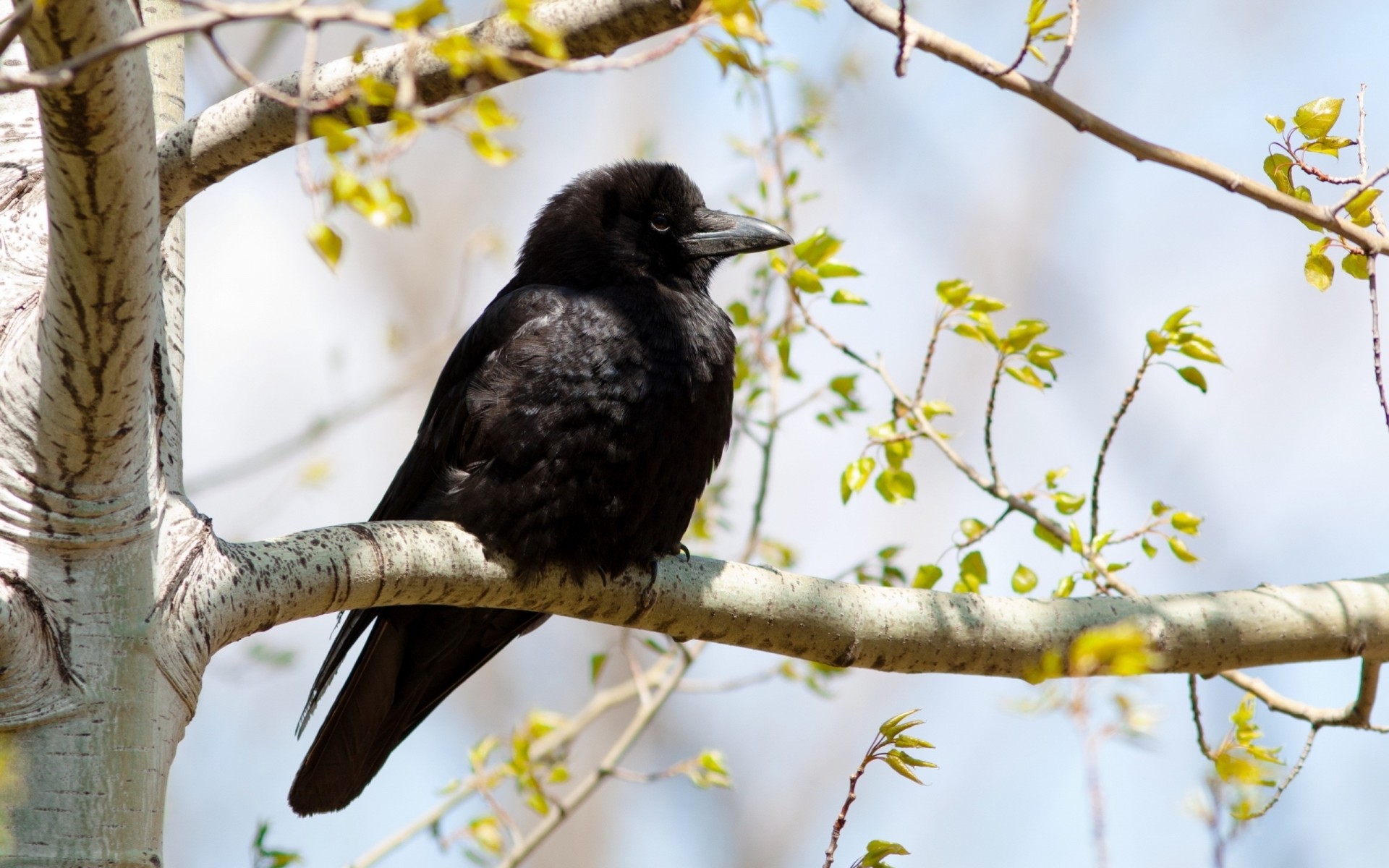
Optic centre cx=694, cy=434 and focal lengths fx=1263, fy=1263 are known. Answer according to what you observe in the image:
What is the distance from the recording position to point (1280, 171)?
2146mm

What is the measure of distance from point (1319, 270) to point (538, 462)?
6.00 ft

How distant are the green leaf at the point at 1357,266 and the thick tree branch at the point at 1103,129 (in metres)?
0.08

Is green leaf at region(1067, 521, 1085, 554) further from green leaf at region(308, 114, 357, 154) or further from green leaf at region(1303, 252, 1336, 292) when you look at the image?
green leaf at region(308, 114, 357, 154)

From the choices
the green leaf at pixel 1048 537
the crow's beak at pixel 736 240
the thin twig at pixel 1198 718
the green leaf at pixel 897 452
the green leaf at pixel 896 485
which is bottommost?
the thin twig at pixel 1198 718

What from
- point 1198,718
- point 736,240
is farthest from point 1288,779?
point 736,240

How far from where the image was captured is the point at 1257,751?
106 inches

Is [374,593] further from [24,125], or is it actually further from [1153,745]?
[1153,745]

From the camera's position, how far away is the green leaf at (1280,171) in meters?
2.14

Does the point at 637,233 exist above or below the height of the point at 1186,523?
above

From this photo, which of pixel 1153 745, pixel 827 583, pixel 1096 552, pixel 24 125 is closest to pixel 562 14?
pixel 24 125

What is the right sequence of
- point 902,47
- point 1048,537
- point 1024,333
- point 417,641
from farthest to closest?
point 417,641
point 1048,537
point 1024,333
point 902,47

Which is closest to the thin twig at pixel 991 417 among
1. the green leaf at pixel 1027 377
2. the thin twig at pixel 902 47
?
the green leaf at pixel 1027 377

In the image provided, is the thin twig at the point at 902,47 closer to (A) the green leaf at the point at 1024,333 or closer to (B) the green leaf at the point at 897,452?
(A) the green leaf at the point at 1024,333

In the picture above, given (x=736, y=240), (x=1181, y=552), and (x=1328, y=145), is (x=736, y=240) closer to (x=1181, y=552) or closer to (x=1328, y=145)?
(x=1181, y=552)
